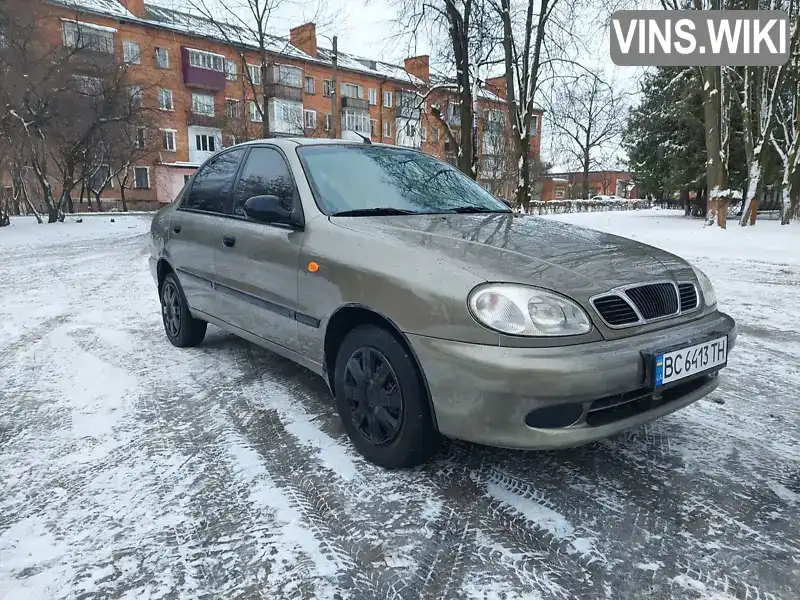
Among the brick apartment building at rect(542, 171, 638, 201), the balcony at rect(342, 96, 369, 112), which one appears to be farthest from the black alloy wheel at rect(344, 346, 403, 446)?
the brick apartment building at rect(542, 171, 638, 201)

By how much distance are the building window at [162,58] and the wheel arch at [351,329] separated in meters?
46.8

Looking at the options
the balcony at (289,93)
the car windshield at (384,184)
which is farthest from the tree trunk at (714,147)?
the balcony at (289,93)

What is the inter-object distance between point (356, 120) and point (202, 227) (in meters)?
50.0

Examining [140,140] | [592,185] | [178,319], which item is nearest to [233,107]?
[140,140]

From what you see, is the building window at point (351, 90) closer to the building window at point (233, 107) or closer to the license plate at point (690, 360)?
the building window at point (233, 107)

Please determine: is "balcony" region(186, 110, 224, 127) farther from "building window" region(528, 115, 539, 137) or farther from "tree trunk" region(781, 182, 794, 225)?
"tree trunk" region(781, 182, 794, 225)

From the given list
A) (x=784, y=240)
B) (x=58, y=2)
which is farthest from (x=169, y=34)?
(x=784, y=240)

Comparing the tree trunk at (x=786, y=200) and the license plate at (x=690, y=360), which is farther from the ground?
the tree trunk at (x=786, y=200)

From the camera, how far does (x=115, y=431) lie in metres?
3.07

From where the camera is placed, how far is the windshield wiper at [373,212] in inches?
119

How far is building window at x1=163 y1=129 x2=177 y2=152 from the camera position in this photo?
143ft

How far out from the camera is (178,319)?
469 centimetres

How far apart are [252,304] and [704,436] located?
2.64 metres

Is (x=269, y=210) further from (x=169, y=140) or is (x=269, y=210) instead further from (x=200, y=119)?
(x=200, y=119)
